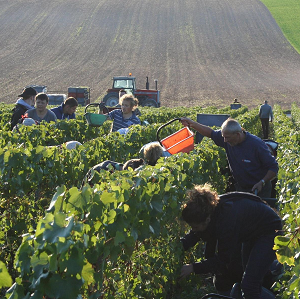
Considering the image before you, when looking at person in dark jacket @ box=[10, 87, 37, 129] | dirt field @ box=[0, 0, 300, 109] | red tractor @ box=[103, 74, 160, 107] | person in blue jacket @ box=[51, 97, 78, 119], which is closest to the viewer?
person in dark jacket @ box=[10, 87, 37, 129]

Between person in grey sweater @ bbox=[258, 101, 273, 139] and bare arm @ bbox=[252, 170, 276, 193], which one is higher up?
bare arm @ bbox=[252, 170, 276, 193]

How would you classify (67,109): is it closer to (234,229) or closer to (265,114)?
(234,229)

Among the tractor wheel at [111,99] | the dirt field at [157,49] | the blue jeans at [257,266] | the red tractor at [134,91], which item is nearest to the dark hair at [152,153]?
the blue jeans at [257,266]

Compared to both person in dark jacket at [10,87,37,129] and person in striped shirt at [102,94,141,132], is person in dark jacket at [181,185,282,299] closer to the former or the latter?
person in striped shirt at [102,94,141,132]

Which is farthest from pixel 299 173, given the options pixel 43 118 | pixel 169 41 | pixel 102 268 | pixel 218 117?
pixel 169 41

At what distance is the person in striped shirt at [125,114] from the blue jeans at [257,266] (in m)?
4.59

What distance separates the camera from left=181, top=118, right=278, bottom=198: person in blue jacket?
577 centimetres

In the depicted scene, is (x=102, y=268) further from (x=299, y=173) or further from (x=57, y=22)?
(x=57, y=22)

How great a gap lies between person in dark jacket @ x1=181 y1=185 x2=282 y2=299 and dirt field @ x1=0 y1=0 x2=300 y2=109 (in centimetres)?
3769

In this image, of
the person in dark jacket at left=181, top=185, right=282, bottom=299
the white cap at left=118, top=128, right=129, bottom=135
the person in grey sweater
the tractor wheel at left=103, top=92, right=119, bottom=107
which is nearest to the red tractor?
the tractor wheel at left=103, top=92, right=119, bottom=107

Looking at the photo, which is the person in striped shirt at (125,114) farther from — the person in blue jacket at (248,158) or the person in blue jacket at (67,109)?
the person in blue jacket at (248,158)

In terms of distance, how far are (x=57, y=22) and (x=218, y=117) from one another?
2277 inches

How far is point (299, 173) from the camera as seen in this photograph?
17.5ft

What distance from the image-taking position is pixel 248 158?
586 cm
